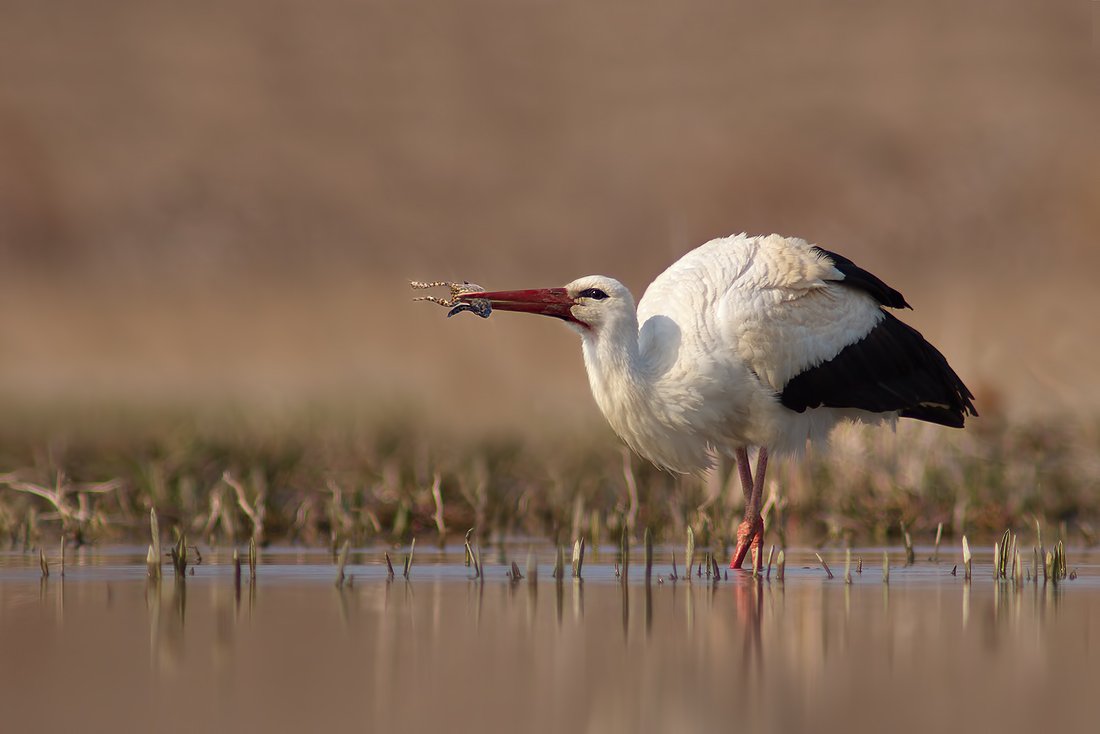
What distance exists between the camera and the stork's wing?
9469 millimetres

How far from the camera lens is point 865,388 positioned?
9.88 meters

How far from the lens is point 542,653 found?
20.0ft

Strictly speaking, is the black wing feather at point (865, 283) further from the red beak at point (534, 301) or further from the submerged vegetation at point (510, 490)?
the red beak at point (534, 301)

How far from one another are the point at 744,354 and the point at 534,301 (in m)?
1.02

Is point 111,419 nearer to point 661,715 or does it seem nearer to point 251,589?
point 251,589

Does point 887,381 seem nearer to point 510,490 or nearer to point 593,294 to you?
point 593,294

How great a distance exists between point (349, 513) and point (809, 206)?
38937 mm

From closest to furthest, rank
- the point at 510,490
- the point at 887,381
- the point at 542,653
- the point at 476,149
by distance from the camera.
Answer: the point at 542,653 < the point at 887,381 < the point at 510,490 < the point at 476,149

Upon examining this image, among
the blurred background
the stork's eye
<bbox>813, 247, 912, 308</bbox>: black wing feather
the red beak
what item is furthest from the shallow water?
the blurred background

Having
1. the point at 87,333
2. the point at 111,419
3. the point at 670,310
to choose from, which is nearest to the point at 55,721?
the point at 670,310

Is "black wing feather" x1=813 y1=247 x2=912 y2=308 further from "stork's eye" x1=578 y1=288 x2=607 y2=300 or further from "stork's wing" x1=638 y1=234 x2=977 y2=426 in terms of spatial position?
"stork's eye" x1=578 y1=288 x2=607 y2=300

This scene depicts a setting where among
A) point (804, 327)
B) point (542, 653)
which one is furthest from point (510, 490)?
point (542, 653)

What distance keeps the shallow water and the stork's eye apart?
4.77 ft

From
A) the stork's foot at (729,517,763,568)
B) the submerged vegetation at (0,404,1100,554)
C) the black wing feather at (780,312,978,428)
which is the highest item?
the black wing feather at (780,312,978,428)
